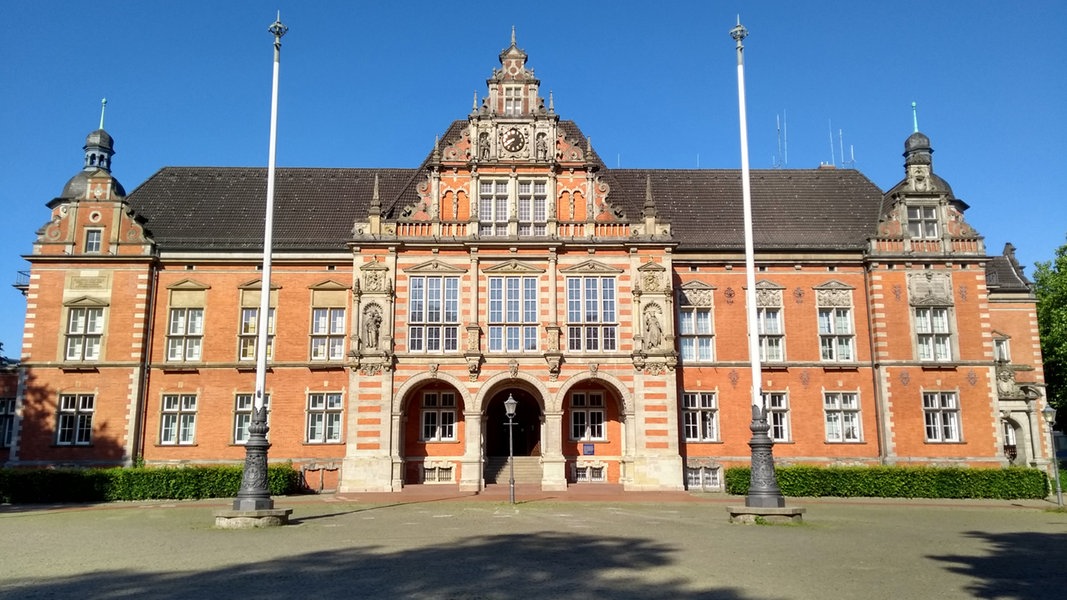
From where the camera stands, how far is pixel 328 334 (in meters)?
35.3

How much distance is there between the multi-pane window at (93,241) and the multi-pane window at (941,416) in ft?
128

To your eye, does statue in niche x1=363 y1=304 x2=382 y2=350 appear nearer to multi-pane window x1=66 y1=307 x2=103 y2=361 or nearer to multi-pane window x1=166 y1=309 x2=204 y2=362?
multi-pane window x1=166 y1=309 x2=204 y2=362

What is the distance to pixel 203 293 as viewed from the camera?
35781 mm

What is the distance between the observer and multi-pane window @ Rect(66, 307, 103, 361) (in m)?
34.5

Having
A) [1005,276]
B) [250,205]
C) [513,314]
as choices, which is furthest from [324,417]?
[1005,276]

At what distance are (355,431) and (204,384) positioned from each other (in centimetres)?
866

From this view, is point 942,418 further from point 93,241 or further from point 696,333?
point 93,241

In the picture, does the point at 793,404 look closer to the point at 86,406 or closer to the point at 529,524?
the point at 529,524

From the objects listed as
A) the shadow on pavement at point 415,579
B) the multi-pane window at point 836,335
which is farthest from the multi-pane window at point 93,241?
the multi-pane window at point 836,335

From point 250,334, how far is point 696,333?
68.8 ft

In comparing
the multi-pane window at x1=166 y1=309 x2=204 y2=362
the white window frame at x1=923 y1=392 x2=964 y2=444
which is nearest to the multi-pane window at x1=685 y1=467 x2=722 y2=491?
the white window frame at x1=923 y1=392 x2=964 y2=444

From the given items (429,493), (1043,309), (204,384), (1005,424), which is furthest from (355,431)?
(1043,309)

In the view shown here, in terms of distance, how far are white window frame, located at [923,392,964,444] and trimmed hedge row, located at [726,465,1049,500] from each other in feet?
15.0

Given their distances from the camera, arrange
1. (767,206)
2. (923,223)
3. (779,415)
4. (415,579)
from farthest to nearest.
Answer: (767,206) < (923,223) < (779,415) < (415,579)
